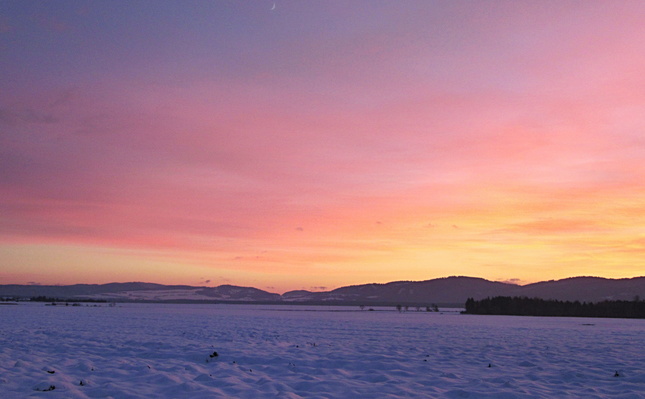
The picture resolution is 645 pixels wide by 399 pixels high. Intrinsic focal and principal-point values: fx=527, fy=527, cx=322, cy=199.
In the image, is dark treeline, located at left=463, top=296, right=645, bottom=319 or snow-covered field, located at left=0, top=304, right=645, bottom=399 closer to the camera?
snow-covered field, located at left=0, top=304, right=645, bottom=399

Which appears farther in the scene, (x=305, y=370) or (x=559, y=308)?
(x=559, y=308)

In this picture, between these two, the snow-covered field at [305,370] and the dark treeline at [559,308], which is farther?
the dark treeline at [559,308]

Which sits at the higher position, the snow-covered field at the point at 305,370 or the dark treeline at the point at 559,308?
the dark treeline at the point at 559,308

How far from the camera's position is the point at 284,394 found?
573 inches

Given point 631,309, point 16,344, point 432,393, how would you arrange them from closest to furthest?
point 432,393 < point 16,344 < point 631,309

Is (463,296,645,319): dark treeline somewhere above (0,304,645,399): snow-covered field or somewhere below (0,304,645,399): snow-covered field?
above

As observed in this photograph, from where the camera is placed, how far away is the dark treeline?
124287 millimetres

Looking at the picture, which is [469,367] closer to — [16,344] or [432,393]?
[432,393]

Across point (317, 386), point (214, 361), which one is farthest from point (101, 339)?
point (317, 386)

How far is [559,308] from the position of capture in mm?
134875

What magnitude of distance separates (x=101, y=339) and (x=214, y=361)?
1277cm

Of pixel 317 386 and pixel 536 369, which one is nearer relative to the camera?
pixel 317 386

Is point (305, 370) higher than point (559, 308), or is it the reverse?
point (559, 308)

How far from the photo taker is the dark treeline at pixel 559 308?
408 ft
